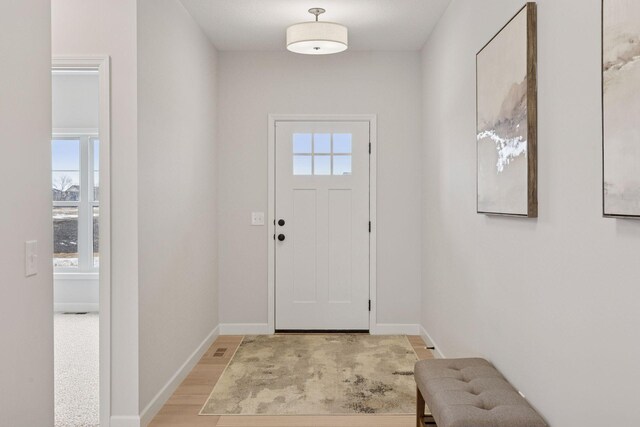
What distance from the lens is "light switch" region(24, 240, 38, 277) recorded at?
5.59 feet

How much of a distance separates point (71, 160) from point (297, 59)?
3.20 m

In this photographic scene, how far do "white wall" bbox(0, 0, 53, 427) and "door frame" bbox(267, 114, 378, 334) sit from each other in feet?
10.7

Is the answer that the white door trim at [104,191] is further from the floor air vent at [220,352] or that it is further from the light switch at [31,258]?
the floor air vent at [220,352]

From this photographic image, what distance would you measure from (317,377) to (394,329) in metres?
1.50

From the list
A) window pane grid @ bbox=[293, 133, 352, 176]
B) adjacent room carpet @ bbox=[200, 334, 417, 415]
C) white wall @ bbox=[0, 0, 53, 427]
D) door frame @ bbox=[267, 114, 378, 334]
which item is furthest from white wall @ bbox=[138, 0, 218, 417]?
white wall @ bbox=[0, 0, 53, 427]

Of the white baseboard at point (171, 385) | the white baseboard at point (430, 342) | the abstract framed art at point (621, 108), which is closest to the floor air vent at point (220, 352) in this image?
the white baseboard at point (171, 385)

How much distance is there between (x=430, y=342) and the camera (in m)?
4.62

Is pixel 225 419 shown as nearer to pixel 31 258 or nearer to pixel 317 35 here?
pixel 31 258

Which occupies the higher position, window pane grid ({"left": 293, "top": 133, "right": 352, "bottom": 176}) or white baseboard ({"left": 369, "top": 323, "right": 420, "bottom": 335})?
window pane grid ({"left": 293, "top": 133, "right": 352, "bottom": 176})

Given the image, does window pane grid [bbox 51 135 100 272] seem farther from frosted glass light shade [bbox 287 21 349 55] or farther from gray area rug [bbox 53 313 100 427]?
frosted glass light shade [bbox 287 21 349 55]

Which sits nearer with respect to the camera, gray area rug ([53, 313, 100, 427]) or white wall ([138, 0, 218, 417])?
white wall ([138, 0, 218, 417])

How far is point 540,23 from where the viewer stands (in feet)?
7.11

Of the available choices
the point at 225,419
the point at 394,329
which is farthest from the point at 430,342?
the point at 225,419

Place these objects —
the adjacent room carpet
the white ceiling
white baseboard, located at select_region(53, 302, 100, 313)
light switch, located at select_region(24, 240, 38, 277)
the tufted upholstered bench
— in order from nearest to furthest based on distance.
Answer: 1. light switch, located at select_region(24, 240, 38, 277)
2. the tufted upholstered bench
3. the adjacent room carpet
4. the white ceiling
5. white baseboard, located at select_region(53, 302, 100, 313)
